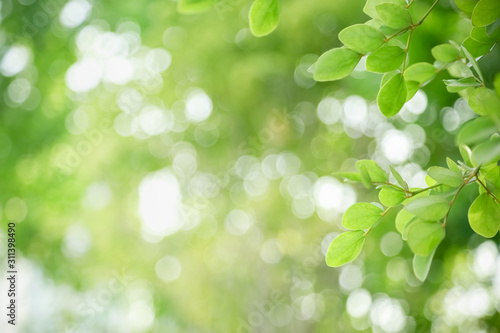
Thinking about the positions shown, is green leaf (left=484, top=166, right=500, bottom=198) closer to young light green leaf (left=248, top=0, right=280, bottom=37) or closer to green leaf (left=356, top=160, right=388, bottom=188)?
green leaf (left=356, top=160, right=388, bottom=188)

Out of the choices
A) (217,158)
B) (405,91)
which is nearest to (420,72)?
(405,91)

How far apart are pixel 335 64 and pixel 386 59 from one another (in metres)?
0.03

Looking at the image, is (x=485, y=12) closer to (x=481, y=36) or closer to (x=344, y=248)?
(x=481, y=36)

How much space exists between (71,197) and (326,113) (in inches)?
86.3

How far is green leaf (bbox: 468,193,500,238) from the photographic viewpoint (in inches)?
10.6

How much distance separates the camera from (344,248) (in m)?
0.28

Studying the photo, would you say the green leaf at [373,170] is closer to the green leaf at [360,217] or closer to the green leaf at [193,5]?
the green leaf at [360,217]

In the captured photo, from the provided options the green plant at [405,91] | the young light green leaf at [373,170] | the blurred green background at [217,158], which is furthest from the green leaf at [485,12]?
the blurred green background at [217,158]

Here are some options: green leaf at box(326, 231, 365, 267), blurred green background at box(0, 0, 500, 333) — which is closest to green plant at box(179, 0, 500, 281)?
green leaf at box(326, 231, 365, 267)

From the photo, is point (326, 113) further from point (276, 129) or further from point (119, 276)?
point (119, 276)

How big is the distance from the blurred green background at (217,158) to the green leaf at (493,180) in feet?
7.14

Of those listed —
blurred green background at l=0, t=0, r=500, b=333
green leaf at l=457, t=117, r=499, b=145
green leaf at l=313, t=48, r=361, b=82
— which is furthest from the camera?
blurred green background at l=0, t=0, r=500, b=333

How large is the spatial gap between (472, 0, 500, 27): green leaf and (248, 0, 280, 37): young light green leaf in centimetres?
12

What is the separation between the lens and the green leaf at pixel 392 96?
29cm
